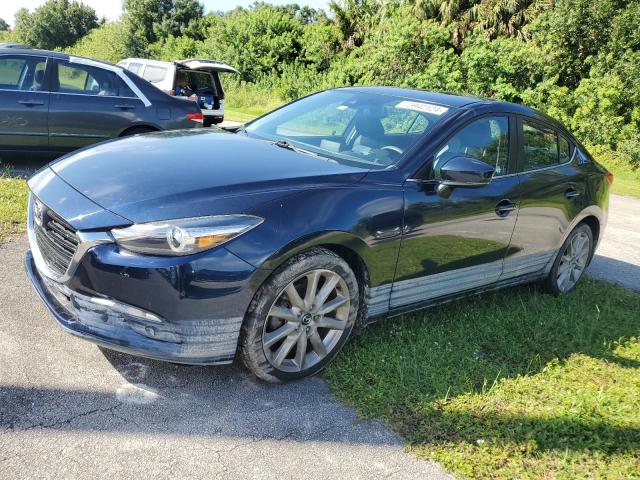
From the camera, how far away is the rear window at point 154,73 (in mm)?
13515

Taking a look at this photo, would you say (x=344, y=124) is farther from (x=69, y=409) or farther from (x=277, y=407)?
(x=69, y=409)

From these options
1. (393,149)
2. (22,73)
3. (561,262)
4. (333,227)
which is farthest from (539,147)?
(22,73)

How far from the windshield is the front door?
26 cm

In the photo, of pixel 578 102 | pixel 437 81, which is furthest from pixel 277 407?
pixel 437 81

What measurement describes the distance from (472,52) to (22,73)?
1330 centimetres

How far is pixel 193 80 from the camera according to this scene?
45.8 ft

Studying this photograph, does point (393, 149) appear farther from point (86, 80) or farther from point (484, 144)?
point (86, 80)

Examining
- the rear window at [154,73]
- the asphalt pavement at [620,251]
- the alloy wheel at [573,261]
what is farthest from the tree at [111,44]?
the alloy wheel at [573,261]

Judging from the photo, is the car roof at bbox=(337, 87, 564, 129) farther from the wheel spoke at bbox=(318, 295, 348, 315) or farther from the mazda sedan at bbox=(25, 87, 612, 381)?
the wheel spoke at bbox=(318, 295, 348, 315)

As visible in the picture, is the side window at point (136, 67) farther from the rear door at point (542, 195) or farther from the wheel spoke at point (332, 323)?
the wheel spoke at point (332, 323)

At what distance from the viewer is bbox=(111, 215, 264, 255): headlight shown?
2721 millimetres

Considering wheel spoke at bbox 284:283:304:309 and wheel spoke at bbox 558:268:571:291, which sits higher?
wheel spoke at bbox 284:283:304:309

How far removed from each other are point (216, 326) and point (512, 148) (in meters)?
2.68

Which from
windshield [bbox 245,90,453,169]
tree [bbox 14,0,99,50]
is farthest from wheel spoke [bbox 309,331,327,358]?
tree [bbox 14,0,99,50]
